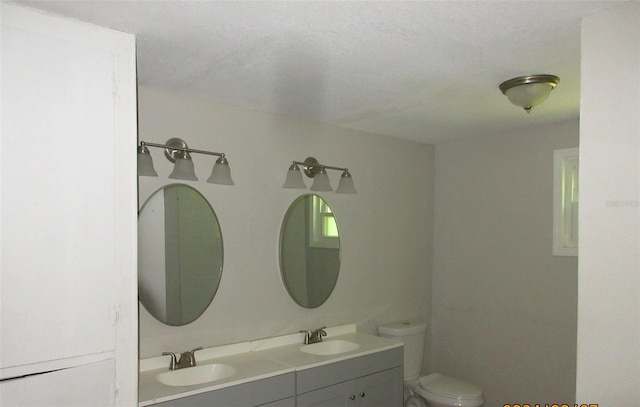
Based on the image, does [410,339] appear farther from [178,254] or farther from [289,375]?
[178,254]

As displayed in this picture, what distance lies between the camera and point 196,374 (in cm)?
261

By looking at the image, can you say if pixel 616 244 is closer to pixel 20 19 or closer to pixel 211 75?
pixel 211 75

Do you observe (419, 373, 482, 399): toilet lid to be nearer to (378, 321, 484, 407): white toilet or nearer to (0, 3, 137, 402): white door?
(378, 321, 484, 407): white toilet

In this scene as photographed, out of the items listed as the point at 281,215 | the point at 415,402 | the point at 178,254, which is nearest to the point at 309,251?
the point at 281,215

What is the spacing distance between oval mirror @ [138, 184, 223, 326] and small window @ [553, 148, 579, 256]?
2.34m

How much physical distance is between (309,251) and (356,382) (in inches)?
36.0

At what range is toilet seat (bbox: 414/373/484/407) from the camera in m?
3.23

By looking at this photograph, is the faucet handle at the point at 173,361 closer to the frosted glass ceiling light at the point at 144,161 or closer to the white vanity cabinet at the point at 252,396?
the white vanity cabinet at the point at 252,396

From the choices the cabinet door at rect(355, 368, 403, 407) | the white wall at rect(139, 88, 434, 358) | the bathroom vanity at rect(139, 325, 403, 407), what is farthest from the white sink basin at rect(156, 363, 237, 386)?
the cabinet door at rect(355, 368, 403, 407)

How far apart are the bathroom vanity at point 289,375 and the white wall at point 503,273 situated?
3.14 ft

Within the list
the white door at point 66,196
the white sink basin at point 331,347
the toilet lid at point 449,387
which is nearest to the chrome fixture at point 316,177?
the white sink basin at point 331,347

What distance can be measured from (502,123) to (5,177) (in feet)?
9.94

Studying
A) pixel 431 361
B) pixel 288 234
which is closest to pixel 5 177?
pixel 288 234

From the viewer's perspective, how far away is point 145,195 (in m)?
2.59
